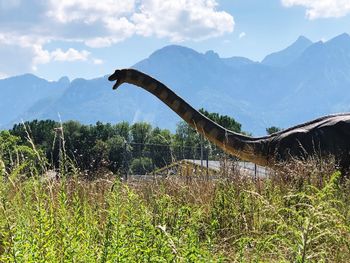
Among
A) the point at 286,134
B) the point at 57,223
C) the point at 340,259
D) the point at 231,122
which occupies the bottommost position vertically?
the point at 340,259

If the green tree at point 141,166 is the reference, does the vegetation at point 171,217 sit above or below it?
below

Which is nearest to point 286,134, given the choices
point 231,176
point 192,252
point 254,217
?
point 231,176

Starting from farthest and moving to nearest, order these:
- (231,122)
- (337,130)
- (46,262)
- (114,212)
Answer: (231,122)
(337,130)
(114,212)
(46,262)

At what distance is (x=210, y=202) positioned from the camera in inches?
219

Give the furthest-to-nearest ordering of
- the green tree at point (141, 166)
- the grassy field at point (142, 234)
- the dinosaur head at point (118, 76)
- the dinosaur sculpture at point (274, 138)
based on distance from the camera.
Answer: the green tree at point (141, 166)
the dinosaur head at point (118, 76)
the dinosaur sculpture at point (274, 138)
the grassy field at point (142, 234)

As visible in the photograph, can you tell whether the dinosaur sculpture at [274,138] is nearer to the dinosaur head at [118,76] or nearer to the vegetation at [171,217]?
the dinosaur head at [118,76]

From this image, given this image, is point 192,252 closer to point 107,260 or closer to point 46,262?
point 107,260

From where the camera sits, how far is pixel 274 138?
8688mm

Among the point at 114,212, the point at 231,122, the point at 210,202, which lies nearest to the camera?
the point at 114,212

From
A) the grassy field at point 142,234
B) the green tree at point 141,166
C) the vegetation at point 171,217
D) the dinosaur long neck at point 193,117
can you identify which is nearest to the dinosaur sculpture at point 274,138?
the dinosaur long neck at point 193,117

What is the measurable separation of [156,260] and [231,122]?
43379 mm

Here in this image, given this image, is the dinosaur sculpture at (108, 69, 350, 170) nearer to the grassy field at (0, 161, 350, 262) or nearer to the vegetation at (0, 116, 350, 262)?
the vegetation at (0, 116, 350, 262)

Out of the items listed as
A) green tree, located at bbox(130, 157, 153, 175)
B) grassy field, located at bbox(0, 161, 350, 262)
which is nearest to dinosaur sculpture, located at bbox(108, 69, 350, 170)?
green tree, located at bbox(130, 157, 153, 175)

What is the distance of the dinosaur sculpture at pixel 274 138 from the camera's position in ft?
26.2
